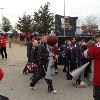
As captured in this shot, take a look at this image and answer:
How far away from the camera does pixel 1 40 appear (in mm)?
20953

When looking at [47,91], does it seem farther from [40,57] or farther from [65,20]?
[65,20]

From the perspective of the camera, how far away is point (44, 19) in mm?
34938

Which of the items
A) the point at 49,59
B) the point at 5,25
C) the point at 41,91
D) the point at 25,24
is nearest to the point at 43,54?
the point at 49,59

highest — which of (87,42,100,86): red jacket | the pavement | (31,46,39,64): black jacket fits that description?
(87,42,100,86): red jacket

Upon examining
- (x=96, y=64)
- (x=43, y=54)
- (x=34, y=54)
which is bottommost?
(x=34, y=54)

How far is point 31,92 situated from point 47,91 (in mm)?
460

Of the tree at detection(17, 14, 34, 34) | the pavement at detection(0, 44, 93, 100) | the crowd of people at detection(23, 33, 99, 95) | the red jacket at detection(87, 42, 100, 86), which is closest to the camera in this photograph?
the red jacket at detection(87, 42, 100, 86)

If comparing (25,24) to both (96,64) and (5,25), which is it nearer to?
(5,25)

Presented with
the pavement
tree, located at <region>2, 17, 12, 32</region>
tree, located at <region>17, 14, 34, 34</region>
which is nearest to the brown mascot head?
the pavement

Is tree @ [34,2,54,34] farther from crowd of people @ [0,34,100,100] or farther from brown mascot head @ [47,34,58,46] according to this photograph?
brown mascot head @ [47,34,58,46]

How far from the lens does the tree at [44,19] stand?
112 feet

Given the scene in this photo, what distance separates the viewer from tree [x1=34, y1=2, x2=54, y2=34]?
34.1 metres

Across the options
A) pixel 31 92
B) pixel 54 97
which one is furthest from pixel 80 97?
pixel 31 92

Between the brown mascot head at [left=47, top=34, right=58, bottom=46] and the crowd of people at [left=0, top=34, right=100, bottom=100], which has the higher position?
the brown mascot head at [left=47, top=34, right=58, bottom=46]
